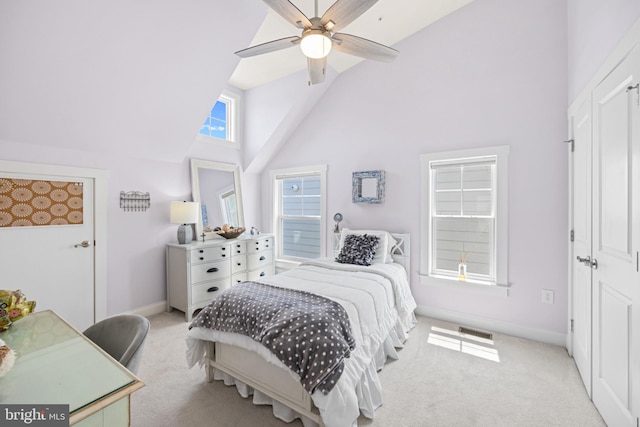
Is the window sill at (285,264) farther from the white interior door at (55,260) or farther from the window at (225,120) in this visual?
the white interior door at (55,260)

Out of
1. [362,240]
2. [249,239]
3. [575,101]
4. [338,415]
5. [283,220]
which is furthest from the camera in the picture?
[283,220]

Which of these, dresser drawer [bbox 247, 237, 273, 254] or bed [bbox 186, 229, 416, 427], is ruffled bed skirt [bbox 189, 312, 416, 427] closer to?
bed [bbox 186, 229, 416, 427]

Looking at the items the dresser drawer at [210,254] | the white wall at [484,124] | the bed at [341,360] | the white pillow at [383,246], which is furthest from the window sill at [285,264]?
A: the bed at [341,360]

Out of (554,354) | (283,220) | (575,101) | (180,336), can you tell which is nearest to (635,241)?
(575,101)

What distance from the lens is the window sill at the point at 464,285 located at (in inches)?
119

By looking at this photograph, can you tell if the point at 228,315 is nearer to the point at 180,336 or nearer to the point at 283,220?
the point at 180,336

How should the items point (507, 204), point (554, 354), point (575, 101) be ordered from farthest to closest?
1. point (507, 204)
2. point (554, 354)
3. point (575, 101)

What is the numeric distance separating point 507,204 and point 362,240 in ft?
5.28

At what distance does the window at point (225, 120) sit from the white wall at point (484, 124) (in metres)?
1.76

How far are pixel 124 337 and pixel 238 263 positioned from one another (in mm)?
2680

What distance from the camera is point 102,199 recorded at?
3.20m

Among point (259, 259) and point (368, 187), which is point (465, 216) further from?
point (259, 259)

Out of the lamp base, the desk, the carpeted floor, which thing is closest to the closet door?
the carpeted floor

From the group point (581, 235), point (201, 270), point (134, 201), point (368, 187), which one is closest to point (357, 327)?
point (581, 235)
